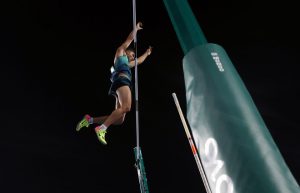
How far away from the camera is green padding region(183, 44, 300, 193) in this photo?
0.64m

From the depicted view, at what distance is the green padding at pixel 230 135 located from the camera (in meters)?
0.64

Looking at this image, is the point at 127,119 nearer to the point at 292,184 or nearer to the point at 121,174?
the point at 121,174

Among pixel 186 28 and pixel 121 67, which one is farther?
pixel 121 67

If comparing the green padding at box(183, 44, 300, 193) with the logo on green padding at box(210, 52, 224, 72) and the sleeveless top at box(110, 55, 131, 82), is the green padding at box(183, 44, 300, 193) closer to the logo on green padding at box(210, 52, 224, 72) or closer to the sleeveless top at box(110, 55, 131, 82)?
the logo on green padding at box(210, 52, 224, 72)

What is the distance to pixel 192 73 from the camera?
84 cm

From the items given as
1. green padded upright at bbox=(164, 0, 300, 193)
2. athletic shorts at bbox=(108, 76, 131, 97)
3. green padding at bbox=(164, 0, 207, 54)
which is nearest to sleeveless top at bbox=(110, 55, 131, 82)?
athletic shorts at bbox=(108, 76, 131, 97)

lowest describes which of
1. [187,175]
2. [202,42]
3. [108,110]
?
[202,42]

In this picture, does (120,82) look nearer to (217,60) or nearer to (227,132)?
(217,60)

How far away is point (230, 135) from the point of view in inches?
27.1

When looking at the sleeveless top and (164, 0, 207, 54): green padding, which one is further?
the sleeveless top

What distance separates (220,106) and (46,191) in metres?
15.3

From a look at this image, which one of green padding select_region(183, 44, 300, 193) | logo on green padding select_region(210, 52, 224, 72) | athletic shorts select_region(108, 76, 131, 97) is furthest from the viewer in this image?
athletic shorts select_region(108, 76, 131, 97)

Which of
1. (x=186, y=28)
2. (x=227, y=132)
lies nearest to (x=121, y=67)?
(x=186, y=28)

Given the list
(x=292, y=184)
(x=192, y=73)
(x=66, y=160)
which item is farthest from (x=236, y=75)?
(x=66, y=160)
